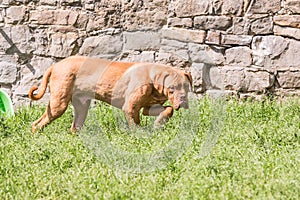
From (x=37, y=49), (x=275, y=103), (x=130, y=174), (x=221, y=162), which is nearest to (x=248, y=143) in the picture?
(x=221, y=162)

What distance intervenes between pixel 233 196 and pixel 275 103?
11.3 feet

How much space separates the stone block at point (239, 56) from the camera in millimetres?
8055

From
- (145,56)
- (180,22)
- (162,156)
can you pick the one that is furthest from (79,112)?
(180,22)

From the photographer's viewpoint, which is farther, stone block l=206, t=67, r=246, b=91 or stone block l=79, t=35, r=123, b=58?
stone block l=206, t=67, r=246, b=91

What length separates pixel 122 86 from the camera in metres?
6.42

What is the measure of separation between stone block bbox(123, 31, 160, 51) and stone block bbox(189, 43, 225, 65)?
415mm

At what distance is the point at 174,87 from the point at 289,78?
2.17 m

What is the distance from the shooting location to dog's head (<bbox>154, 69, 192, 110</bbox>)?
6.28 m

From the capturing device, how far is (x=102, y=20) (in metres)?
8.23

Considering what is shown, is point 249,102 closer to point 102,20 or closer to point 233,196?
point 102,20

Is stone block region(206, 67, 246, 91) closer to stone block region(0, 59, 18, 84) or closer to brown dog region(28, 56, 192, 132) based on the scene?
brown dog region(28, 56, 192, 132)

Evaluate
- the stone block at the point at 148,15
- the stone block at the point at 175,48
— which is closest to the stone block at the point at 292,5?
the stone block at the point at 175,48

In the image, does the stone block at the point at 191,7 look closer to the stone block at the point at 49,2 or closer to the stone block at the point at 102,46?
the stone block at the point at 102,46

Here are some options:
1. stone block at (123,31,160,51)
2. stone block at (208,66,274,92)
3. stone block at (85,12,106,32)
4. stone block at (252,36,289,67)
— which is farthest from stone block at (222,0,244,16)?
stone block at (85,12,106,32)
